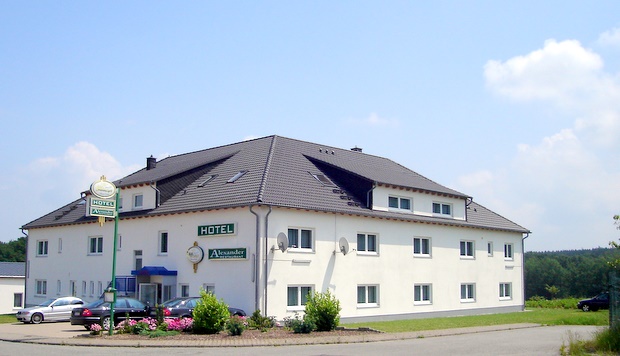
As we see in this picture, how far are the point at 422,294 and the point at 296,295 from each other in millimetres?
8870

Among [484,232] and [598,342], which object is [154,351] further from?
[484,232]

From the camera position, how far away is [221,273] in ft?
95.5

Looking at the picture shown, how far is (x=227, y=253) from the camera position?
94.0 feet

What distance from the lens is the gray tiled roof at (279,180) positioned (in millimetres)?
30031

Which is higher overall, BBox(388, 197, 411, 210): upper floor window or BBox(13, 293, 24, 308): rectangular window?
BBox(388, 197, 411, 210): upper floor window

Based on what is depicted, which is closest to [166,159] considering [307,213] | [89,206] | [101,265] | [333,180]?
[101,265]

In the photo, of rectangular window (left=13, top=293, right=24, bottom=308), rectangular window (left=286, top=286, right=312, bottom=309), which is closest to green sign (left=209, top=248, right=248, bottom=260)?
rectangular window (left=286, top=286, right=312, bottom=309)

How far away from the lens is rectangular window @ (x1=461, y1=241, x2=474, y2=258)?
38.5 meters

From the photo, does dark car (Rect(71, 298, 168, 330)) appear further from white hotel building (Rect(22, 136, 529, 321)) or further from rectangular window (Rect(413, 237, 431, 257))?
rectangular window (Rect(413, 237, 431, 257))

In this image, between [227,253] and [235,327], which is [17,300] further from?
Result: [235,327]

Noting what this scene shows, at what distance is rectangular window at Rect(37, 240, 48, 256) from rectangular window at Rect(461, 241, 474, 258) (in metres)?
25.3

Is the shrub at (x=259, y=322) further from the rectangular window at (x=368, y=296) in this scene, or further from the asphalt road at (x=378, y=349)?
the rectangular window at (x=368, y=296)

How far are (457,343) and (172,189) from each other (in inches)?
701

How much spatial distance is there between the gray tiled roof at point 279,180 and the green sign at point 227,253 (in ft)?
6.16
